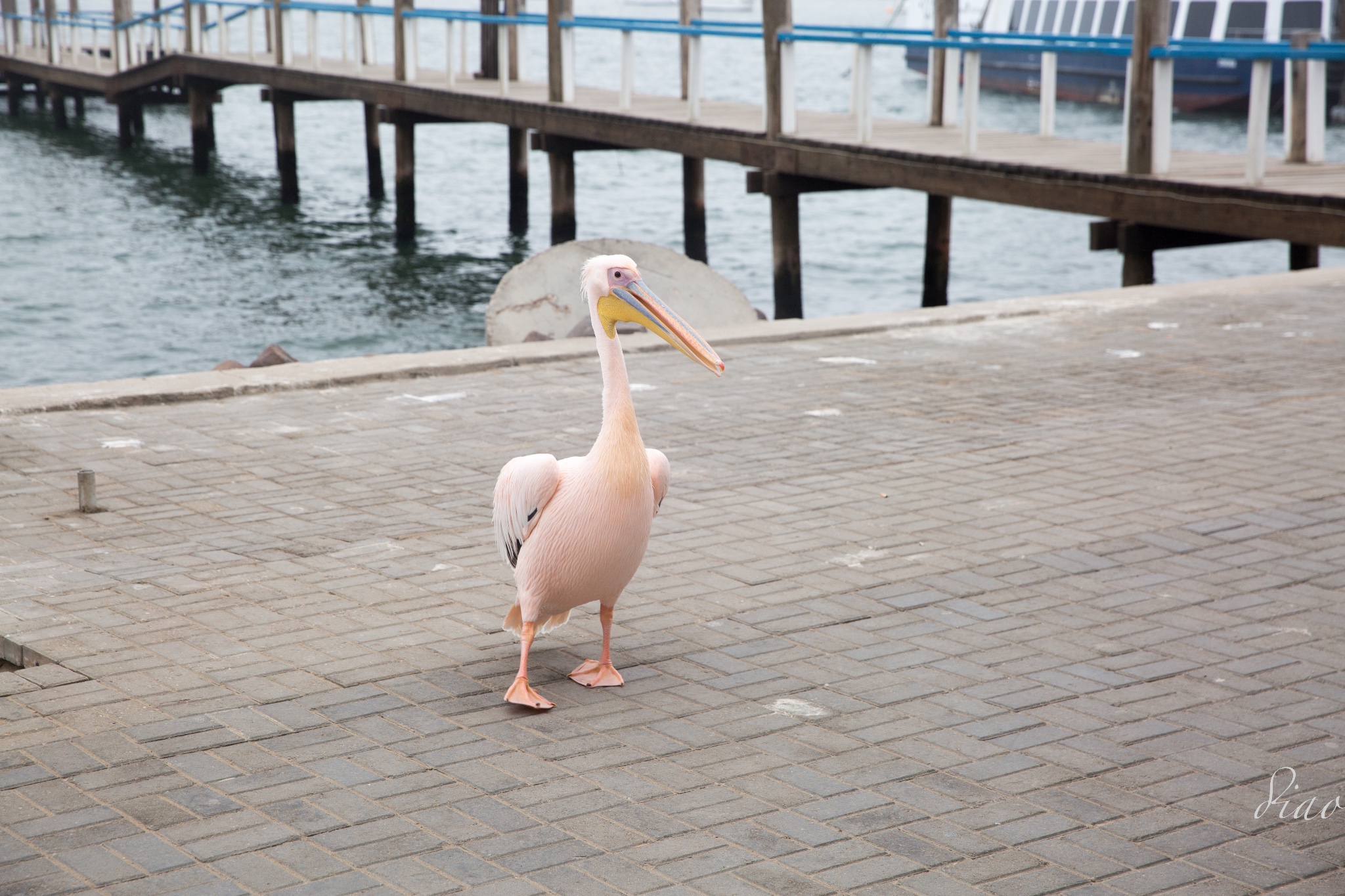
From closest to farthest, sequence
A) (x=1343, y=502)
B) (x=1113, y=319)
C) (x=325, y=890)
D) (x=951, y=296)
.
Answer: (x=325, y=890)
(x=1343, y=502)
(x=1113, y=319)
(x=951, y=296)

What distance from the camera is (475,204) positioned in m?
30.9

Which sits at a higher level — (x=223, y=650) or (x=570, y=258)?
(x=570, y=258)

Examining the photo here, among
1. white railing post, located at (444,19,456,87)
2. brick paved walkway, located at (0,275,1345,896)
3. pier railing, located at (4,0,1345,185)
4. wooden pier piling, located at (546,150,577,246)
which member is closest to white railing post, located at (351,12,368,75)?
pier railing, located at (4,0,1345,185)

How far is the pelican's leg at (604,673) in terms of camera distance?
4.43 m

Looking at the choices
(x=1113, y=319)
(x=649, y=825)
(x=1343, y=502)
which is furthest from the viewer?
(x=1113, y=319)

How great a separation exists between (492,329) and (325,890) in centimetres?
919

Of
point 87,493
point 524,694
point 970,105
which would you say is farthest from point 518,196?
point 524,694

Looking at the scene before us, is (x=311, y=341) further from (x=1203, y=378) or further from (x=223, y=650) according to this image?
(x=223, y=650)

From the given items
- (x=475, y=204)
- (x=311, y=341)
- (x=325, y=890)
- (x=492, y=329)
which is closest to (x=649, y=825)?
(x=325, y=890)

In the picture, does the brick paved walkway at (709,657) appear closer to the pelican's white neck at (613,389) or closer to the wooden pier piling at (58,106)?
the pelican's white neck at (613,389)

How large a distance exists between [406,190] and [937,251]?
36.0ft

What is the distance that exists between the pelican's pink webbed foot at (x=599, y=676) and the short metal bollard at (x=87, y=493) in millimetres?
2589

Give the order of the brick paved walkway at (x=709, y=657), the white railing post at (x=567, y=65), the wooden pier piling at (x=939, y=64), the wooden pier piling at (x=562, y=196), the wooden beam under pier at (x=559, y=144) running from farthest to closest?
the wooden pier piling at (x=562, y=196) → the wooden beam under pier at (x=559, y=144) → the white railing post at (x=567, y=65) → the wooden pier piling at (x=939, y=64) → the brick paved walkway at (x=709, y=657)

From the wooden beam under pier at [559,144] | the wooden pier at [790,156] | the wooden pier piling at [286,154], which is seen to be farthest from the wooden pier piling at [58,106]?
the wooden beam under pier at [559,144]
